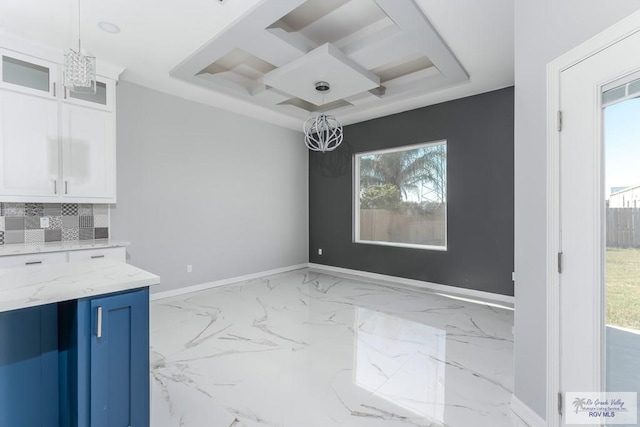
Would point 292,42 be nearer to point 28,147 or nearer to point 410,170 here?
point 28,147

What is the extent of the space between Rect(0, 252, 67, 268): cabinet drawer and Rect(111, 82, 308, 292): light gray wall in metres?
0.96

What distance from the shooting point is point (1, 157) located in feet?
8.81

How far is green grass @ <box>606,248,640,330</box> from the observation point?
1167mm

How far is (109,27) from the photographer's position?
2.64m

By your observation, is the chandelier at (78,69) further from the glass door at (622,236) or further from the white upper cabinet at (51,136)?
the glass door at (622,236)

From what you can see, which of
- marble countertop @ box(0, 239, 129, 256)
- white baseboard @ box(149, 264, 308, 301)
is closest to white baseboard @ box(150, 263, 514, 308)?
white baseboard @ box(149, 264, 308, 301)

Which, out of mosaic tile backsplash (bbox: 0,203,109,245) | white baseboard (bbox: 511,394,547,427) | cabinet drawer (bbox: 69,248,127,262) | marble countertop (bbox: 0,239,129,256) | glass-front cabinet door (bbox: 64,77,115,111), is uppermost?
glass-front cabinet door (bbox: 64,77,115,111)

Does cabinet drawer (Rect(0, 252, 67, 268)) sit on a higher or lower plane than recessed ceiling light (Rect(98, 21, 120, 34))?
lower

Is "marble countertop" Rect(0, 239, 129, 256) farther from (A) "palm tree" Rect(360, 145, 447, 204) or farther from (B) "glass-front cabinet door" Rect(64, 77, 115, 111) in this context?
(A) "palm tree" Rect(360, 145, 447, 204)

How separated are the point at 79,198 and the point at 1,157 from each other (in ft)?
2.18

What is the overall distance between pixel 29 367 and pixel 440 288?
4474 mm

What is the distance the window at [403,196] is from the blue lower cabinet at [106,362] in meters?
4.20

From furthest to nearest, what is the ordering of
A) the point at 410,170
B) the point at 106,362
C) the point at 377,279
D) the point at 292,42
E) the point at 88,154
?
the point at 377,279, the point at 410,170, the point at 88,154, the point at 292,42, the point at 106,362

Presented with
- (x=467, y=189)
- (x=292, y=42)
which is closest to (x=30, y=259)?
(x=292, y=42)
